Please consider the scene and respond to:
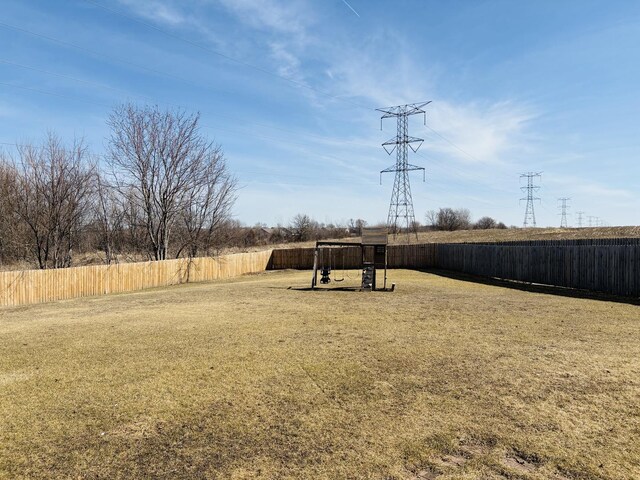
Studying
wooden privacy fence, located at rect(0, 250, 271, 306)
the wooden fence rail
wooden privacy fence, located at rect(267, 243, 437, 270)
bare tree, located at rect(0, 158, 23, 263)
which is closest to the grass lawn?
wooden privacy fence, located at rect(0, 250, 271, 306)

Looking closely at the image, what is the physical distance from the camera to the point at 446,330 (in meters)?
8.84

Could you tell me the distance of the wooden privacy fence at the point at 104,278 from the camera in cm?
1441

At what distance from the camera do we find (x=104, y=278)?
1809cm

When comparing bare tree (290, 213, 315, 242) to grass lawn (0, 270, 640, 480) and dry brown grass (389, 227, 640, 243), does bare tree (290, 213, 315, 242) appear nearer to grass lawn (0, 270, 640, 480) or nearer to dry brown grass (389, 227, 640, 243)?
dry brown grass (389, 227, 640, 243)

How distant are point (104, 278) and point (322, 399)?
16.1m

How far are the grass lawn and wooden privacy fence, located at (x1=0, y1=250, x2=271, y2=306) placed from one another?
5.26 metres

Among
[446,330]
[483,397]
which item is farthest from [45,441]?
[446,330]

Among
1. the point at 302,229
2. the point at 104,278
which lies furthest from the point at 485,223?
the point at 104,278

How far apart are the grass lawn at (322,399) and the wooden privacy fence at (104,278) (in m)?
5.26

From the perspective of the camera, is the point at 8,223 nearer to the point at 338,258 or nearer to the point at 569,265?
the point at 338,258

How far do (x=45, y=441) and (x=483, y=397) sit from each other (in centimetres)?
457

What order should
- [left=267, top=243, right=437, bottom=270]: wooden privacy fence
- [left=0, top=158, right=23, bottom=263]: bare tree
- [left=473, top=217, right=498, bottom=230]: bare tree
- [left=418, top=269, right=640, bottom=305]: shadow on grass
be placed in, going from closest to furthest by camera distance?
[left=418, top=269, right=640, bottom=305]: shadow on grass
[left=0, top=158, right=23, bottom=263]: bare tree
[left=267, top=243, right=437, bottom=270]: wooden privacy fence
[left=473, top=217, right=498, bottom=230]: bare tree

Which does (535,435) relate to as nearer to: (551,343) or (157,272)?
(551,343)

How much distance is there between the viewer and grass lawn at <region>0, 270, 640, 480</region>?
355 cm
